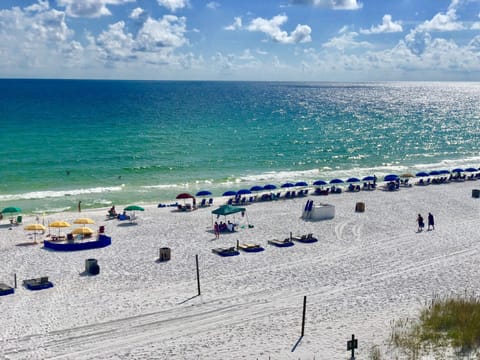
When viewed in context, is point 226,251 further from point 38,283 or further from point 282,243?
point 38,283

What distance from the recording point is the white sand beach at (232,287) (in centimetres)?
1597

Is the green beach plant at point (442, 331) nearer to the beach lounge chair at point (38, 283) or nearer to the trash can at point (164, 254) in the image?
the trash can at point (164, 254)

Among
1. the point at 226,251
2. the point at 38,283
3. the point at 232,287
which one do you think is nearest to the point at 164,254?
the point at 226,251

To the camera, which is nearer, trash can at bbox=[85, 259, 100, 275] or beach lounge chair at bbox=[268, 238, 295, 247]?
trash can at bbox=[85, 259, 100, 275]

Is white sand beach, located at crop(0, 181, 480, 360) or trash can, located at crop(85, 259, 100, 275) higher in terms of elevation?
trash can, located at crop(85, 259, 100, 275)

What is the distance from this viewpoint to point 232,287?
2025 cm

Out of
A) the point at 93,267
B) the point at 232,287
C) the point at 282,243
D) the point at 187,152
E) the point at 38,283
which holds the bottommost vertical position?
the point at 232,287

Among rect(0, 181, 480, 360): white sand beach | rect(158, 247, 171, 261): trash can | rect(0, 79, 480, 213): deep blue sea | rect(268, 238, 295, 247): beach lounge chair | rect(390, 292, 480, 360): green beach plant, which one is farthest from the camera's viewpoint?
rect(0, 79, 480, 213): deep blue sea

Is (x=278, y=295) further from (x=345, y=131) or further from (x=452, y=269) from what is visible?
(x=345, y=131)

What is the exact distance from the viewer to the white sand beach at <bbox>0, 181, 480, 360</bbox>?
15969mm

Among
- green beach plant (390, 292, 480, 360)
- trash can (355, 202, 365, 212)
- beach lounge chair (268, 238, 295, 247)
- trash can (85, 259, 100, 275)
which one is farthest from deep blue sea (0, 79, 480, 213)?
green beach plant (390, 292, 480, 360)

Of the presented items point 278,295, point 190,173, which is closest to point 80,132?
point 190,173

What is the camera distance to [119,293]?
64.7 ft

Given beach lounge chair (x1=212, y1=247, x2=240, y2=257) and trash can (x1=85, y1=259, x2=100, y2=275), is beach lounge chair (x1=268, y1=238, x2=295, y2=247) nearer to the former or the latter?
beach lounge chair (x1=212, y1=247, x2=240, y2=257)
